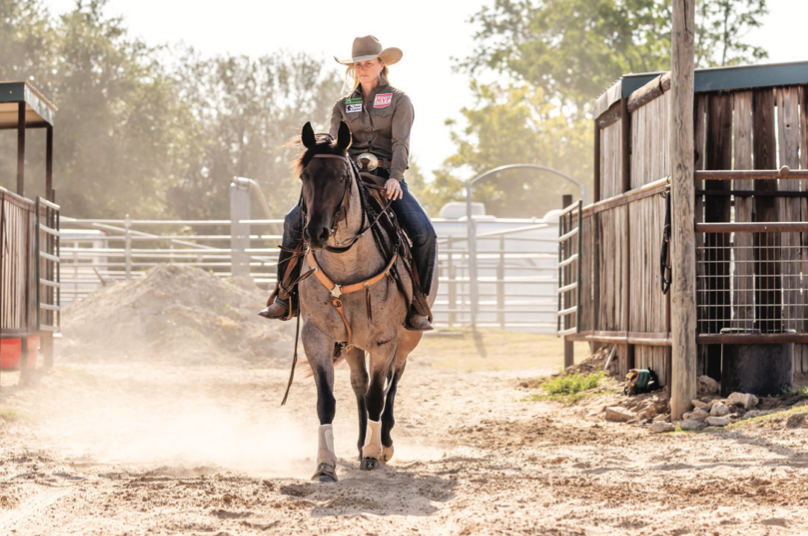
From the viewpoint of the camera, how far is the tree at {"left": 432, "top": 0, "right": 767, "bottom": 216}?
4107cm

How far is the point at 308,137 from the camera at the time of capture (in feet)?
16.9

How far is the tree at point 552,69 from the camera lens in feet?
135

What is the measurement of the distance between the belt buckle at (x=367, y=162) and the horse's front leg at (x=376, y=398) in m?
1.21

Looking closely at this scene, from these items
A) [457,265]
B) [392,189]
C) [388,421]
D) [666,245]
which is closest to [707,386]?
[666,245]

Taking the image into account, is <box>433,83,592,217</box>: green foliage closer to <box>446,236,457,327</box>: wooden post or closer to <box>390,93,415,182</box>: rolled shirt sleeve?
<box>446,236,457,327</box>: wooden post

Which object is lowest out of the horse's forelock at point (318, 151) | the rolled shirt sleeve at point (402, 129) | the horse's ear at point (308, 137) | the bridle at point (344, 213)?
the bridle at point (344, 213)

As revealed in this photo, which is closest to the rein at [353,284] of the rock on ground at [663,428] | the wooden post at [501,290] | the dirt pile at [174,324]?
the rock on ground at [663,428]

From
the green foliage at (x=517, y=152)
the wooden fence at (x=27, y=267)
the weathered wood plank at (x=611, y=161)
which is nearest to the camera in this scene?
the wooden fence at (x=27, y=267)

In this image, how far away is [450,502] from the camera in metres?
4.78

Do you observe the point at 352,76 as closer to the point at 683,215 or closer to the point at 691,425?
the point at 683,215

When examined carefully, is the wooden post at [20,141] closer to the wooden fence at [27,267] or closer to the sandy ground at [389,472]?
the wooden fence at [27,267]

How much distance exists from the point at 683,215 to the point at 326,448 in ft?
13.0

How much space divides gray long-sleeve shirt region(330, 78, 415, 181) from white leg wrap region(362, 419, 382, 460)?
1779 millimetres

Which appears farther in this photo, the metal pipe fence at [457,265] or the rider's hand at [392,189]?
the metal pipe fence at [457,265]
